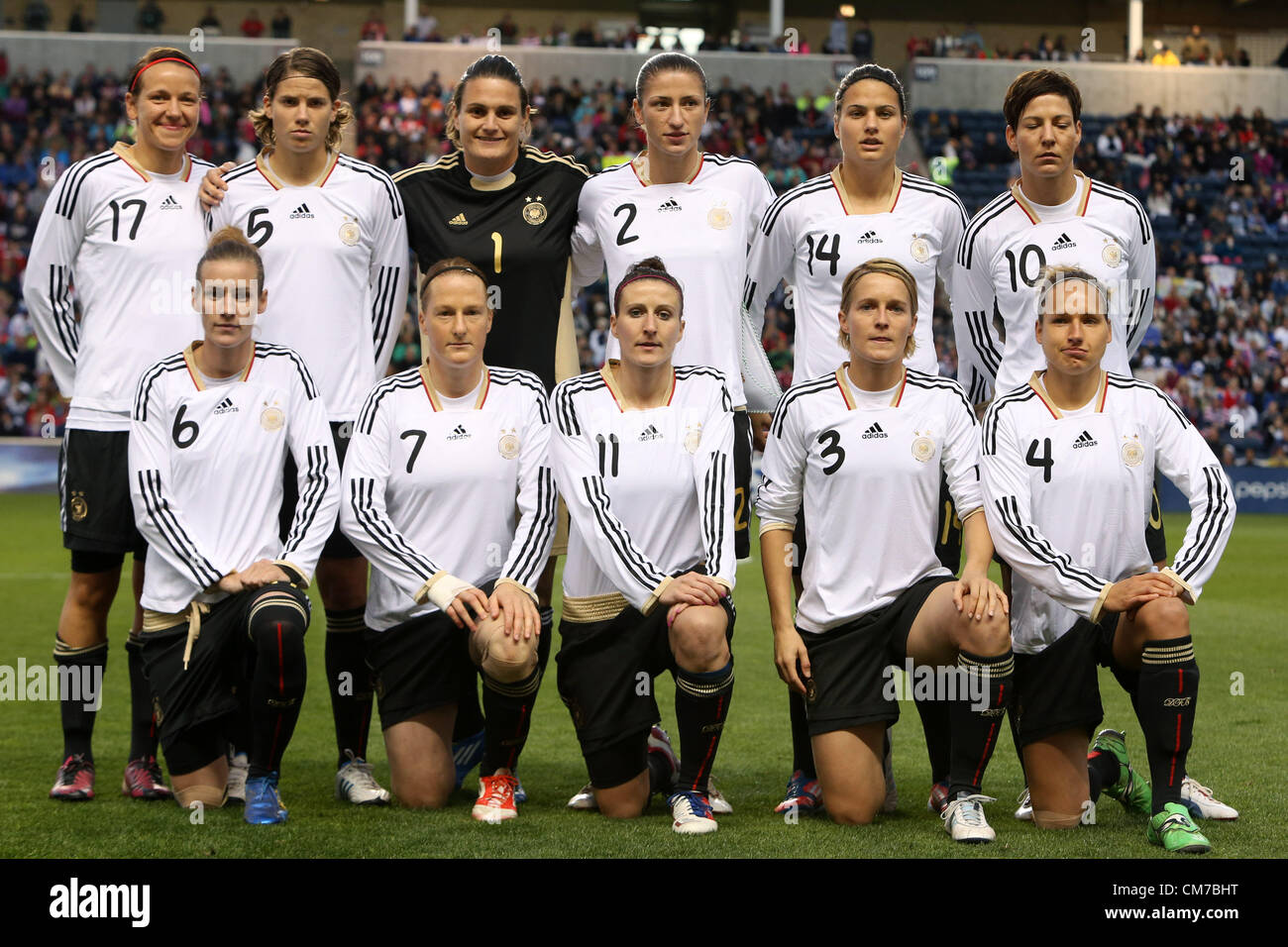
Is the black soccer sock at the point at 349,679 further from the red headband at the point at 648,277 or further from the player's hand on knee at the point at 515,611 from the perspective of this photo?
the red headband at the point at 648,277

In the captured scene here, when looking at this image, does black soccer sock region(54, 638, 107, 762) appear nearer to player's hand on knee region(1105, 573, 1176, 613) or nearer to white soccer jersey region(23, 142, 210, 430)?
white soccer jersey region(23, 142, 210, 430)

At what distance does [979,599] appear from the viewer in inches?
163

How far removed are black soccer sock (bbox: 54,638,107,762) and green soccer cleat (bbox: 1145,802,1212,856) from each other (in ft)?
10.8

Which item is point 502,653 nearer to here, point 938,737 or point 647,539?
point 647,539

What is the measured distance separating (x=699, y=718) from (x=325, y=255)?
1941 millimetres

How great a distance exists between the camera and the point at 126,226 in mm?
4828

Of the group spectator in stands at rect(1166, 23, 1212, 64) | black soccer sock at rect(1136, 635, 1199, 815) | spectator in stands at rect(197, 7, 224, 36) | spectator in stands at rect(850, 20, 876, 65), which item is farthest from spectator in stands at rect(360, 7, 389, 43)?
black soccer sock at rect(1136, 635, 1199, 815)

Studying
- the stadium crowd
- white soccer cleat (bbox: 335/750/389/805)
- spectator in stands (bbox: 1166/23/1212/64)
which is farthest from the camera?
spectator in stands (bbox: 1166/23/1212/64)

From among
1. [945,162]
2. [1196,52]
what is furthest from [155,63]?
[1196,52]

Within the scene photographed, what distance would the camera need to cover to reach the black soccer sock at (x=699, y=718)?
435 centimetres

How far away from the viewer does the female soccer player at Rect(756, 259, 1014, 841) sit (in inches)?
174

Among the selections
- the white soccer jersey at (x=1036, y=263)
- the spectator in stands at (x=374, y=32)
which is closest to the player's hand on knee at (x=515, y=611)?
the white soccer jersey at (x=1036, y=263)

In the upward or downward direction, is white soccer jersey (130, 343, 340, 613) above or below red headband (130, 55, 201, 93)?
below
